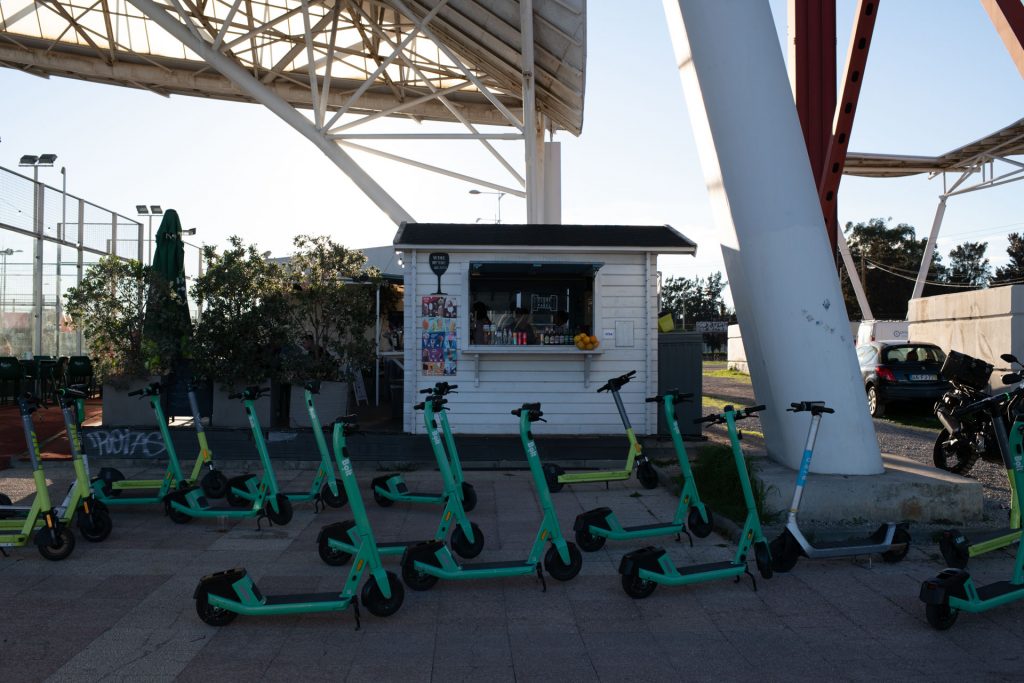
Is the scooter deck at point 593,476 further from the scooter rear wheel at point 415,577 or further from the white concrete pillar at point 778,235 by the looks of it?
the scooter rear wheel at point 415,577

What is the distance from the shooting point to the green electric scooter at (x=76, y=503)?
22.0 feet

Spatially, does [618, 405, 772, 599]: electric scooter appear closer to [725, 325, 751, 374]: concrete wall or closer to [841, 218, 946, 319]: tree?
[725, 325, 751, 374]: concrete wall

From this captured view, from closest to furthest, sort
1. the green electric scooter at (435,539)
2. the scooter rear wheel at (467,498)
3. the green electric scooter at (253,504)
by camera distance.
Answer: the green electric scooter at (435,539) < the green electric scooter at (253,504) < the scooter rear wheel at (467,498)

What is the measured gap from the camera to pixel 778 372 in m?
8.04

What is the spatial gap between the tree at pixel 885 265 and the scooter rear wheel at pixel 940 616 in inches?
2820

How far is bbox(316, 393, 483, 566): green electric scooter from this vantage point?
6281 millimetres

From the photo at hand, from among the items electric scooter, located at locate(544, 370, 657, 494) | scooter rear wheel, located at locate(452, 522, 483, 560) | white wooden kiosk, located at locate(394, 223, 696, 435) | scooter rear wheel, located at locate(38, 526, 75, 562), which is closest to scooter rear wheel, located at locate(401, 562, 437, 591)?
scooter rear wheel, located at locate(452, 522, 483, 560)

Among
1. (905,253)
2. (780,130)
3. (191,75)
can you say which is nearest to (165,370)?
(780,130)

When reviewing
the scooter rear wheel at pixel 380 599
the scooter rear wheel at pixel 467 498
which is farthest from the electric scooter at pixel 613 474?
the scooter rear wheel at pixel 380 599

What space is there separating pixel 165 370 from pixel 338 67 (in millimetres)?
18913

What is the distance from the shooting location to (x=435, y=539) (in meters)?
6.32

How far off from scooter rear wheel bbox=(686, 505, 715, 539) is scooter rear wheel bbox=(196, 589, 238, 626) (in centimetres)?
374

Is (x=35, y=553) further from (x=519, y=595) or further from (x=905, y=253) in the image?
(x=905, y=253)

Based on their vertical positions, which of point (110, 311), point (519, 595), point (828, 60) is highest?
point (828, 60)
